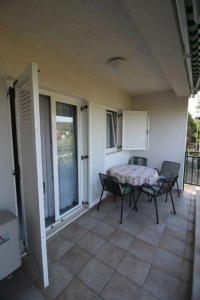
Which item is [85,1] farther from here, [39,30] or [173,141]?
[173,141]

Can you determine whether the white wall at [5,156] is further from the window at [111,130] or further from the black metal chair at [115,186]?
the window at [111,130]

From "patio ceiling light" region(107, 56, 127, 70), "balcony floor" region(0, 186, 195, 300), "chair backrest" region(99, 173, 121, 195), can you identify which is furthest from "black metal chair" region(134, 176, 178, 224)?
"patio ceiling light" region(107, 56, 127, 70)

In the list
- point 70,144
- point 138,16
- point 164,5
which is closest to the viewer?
point 164,5

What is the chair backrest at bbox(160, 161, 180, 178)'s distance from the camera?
3.64 meters

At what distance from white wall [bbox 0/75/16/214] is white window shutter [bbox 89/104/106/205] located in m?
1.36

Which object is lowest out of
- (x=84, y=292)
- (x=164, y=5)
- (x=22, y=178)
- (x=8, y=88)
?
(x=84, y=292)

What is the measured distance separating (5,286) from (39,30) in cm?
249

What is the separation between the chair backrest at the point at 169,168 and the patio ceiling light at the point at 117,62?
2.50 m

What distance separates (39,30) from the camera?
1.57 metres

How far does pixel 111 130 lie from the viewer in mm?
3682

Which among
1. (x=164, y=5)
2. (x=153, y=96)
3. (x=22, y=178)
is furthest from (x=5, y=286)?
(x=153, y=96)

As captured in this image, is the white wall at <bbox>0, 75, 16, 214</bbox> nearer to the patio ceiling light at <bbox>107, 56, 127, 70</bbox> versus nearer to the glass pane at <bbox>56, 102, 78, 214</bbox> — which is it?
the glass pane at <bbox>56, 102, 78, 214</bbox>

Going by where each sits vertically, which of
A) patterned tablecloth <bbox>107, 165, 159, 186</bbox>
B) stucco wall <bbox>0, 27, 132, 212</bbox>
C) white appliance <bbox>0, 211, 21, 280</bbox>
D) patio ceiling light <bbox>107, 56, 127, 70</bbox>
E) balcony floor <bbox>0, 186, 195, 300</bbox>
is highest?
patio ceiling light <bbox>107, 56, 127, 70</bbox>

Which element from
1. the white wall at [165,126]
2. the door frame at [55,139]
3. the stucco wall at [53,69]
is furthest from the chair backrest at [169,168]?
the door frame at [55,139]
